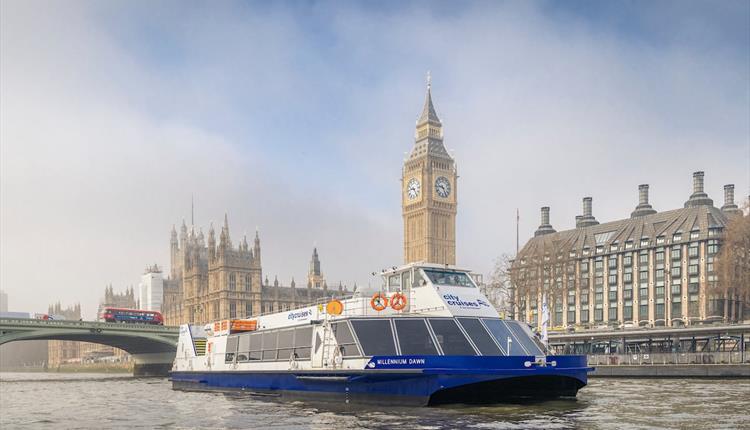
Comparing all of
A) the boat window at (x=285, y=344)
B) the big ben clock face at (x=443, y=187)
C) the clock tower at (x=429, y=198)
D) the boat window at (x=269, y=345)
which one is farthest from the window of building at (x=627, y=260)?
the boat window at (x=285, y=344)

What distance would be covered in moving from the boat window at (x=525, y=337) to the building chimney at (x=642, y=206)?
304 ft

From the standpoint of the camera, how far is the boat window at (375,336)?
1056 inches

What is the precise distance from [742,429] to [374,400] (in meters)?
11.8

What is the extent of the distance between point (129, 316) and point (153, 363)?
7475 millimetres

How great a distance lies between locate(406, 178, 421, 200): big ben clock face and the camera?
6117 inches

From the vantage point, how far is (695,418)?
2258cm

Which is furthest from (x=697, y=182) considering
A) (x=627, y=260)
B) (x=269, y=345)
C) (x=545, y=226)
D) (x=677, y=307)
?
(x=269, y=345)

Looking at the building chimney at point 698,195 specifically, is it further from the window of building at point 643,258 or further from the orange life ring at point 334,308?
the orange life ring at point 334,308

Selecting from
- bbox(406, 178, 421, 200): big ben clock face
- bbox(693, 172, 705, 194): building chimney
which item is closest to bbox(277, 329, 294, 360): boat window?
bbox(693, 172, 705, 194): building chimney

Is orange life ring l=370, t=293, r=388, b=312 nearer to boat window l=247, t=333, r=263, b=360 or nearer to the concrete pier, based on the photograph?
boat window l=247, t=333, r=263, b=360

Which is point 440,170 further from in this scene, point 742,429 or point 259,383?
point 742,429

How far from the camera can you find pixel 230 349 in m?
38.3

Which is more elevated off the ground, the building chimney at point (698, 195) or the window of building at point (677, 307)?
the building chimney at point (698, 195)

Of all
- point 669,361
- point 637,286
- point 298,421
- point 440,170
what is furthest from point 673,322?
point 298,421
